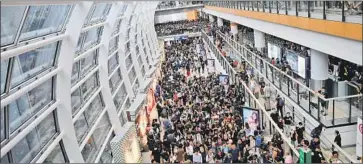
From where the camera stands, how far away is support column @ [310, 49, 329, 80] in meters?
12.0

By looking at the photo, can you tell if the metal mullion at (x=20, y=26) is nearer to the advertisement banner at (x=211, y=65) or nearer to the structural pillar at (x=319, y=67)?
the structural pillar at (x=319, y=67)

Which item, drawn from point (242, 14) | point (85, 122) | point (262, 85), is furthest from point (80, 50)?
point (242, 14)

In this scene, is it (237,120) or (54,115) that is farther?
(237,120)

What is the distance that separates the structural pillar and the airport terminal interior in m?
0.03

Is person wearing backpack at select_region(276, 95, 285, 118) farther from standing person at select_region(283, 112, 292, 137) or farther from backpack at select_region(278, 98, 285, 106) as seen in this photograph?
standing person at select_region(283, 112, 292, 137)

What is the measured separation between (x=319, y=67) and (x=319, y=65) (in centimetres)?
7

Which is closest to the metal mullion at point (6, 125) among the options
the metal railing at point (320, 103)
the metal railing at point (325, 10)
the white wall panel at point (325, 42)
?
the white wall panel at point (325, 42)

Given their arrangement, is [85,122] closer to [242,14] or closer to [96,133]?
[96,133]

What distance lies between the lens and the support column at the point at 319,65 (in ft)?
39.2

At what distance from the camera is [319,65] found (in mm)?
12086

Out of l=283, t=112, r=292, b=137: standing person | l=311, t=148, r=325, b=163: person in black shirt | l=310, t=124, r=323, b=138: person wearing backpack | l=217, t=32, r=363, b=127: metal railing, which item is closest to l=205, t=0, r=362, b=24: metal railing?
l=217, t=32, r=363, b=127: metal railing

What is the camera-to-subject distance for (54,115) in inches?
347

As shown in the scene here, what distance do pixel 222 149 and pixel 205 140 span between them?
1.38m

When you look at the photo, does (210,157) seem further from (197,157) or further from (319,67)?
(319,67)
